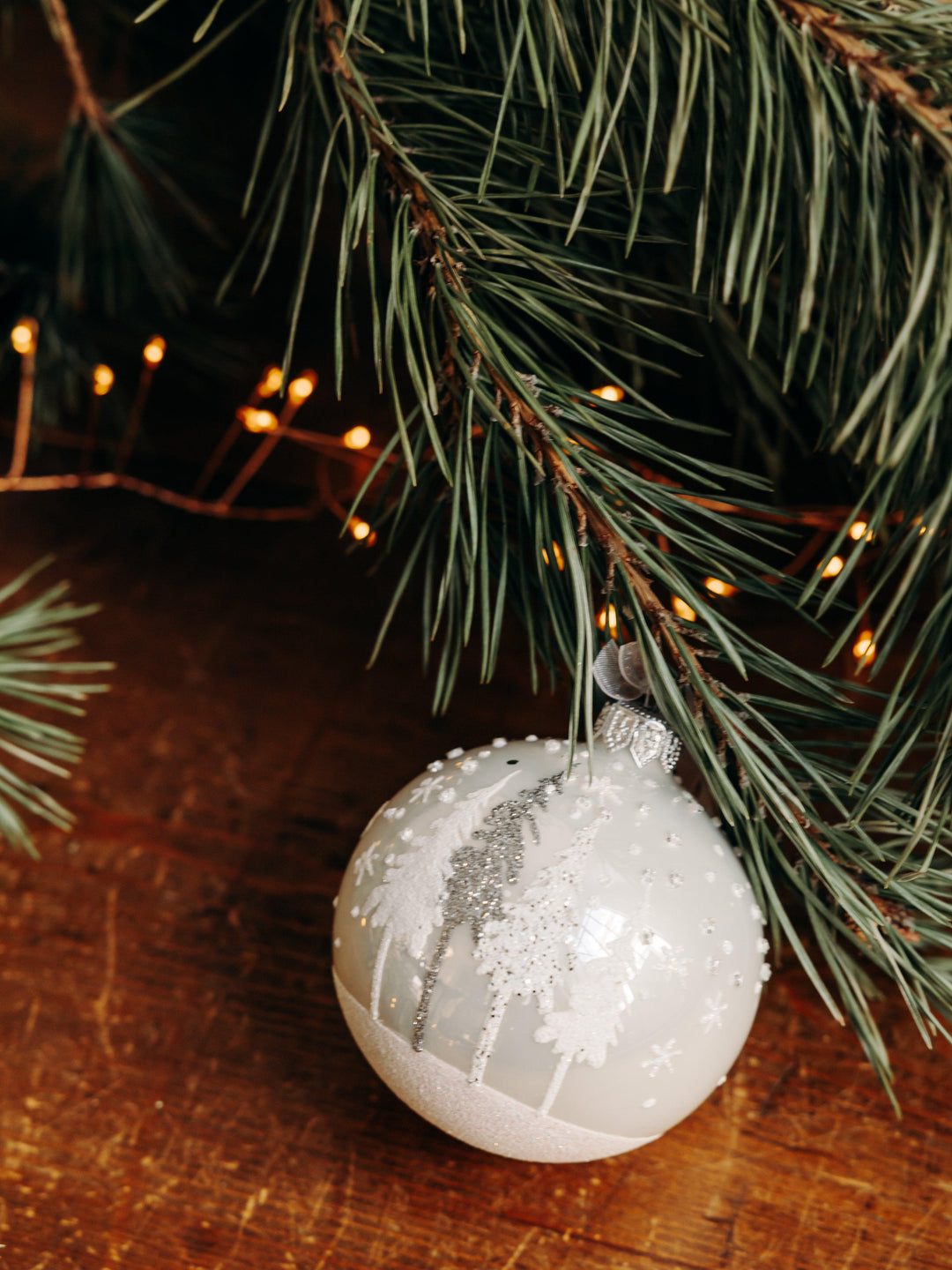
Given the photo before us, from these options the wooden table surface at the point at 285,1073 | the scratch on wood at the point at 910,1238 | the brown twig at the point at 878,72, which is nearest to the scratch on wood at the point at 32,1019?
the wooden table surface at the point at 285,1073

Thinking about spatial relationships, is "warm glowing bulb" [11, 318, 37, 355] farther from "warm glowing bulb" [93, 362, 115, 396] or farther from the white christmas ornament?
the white christmas ornament

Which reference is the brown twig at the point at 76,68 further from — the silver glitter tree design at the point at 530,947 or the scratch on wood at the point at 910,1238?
the scratch on wood at the point at 910,1238

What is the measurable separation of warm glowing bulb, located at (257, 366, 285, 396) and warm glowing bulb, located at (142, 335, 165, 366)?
0.06 meters

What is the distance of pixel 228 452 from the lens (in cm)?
65

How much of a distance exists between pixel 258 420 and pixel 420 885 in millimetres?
354

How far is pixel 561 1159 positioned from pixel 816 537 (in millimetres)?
357

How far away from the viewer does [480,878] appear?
0.33 metres

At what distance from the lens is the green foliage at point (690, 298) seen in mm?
262

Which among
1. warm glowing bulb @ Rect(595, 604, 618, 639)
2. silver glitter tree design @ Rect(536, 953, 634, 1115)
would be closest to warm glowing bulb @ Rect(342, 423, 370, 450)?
warm glowing bulb @ Rect(595, 604, 618, 639)

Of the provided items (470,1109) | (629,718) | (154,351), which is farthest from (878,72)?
(154,351)

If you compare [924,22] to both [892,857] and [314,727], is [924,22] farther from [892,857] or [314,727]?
[314,727]

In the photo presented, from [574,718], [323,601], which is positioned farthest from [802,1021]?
[323,601]

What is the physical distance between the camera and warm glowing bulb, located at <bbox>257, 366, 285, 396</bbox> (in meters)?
0.53

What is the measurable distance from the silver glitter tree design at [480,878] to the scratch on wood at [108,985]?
18 cm
